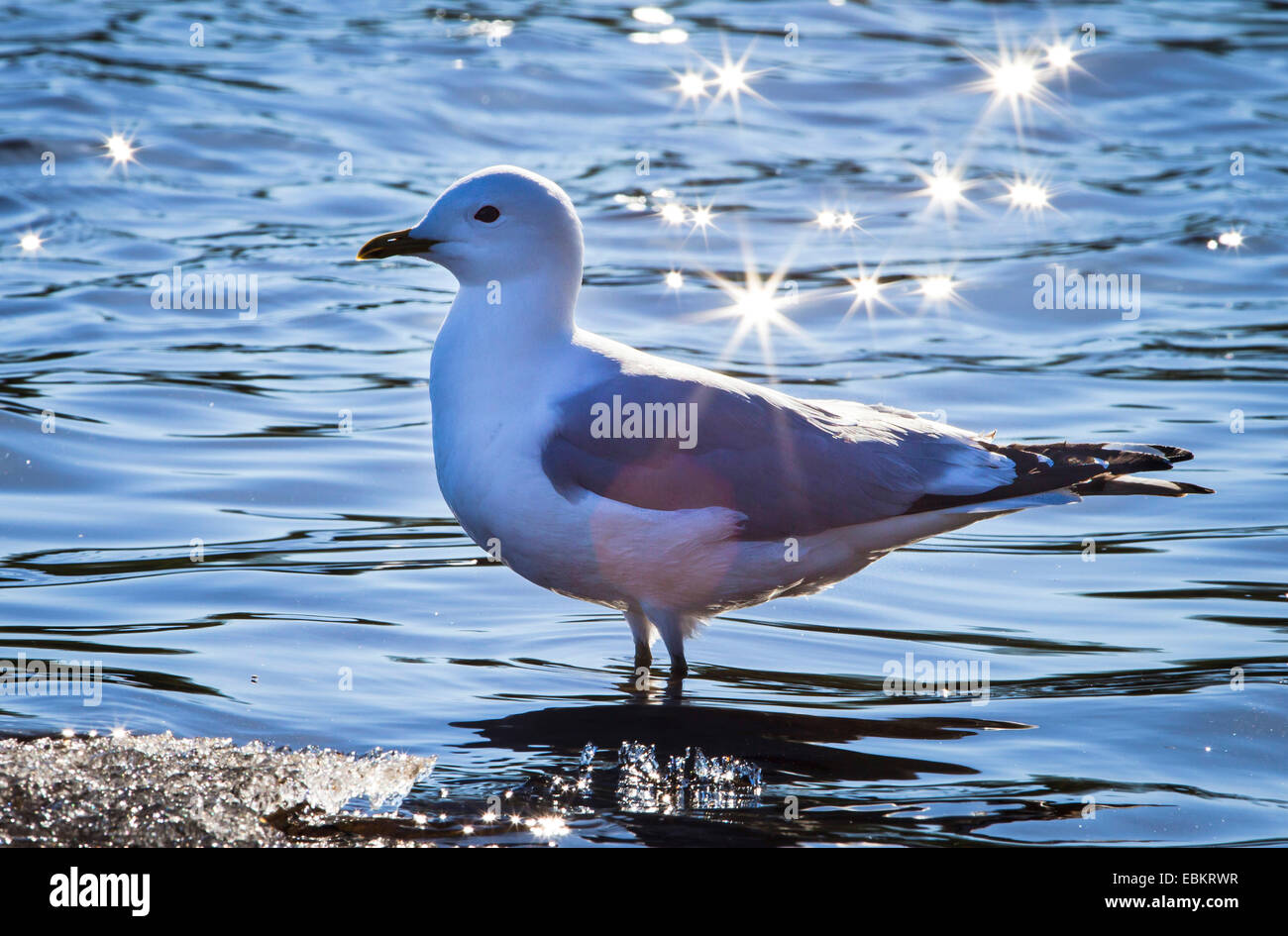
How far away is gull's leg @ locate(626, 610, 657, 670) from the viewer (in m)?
5.87

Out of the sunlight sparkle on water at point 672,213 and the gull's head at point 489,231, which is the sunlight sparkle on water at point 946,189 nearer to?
the sunlight sparkle on water at point 672,213

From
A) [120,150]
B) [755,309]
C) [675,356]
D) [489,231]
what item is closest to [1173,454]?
[489,231]

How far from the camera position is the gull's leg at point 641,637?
5.87m

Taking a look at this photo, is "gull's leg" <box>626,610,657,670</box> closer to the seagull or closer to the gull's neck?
the seagull

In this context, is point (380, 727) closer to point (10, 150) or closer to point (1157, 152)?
point (10, 150)

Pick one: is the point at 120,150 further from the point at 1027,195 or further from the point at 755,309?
the point at 1027,195

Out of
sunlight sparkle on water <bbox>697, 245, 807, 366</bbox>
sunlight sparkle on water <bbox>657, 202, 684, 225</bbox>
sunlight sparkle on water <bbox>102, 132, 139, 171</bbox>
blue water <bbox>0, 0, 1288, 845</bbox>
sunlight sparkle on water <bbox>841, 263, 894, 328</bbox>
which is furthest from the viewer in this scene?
sunlight sparkle on water <bbox>102, 132, 139, 171</bbox>

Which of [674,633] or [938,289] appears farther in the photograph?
[938,289]

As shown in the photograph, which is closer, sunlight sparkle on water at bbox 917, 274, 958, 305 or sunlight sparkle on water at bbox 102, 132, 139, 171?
sunlight sparkle on water at bbox 917, 274, 958, 305

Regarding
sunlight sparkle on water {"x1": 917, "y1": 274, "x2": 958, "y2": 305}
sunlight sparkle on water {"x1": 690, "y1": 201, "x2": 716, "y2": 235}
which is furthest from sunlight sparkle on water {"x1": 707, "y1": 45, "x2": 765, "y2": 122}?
sunlight sparkle on water {"x1": 917, "y1": 274, "x2": 958, "y2": 305}

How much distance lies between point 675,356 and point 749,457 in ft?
15.1

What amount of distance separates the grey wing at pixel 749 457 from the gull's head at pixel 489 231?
553 mm

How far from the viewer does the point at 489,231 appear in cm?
552

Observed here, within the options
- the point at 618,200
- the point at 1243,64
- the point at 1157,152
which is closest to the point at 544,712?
the point at 618,200
